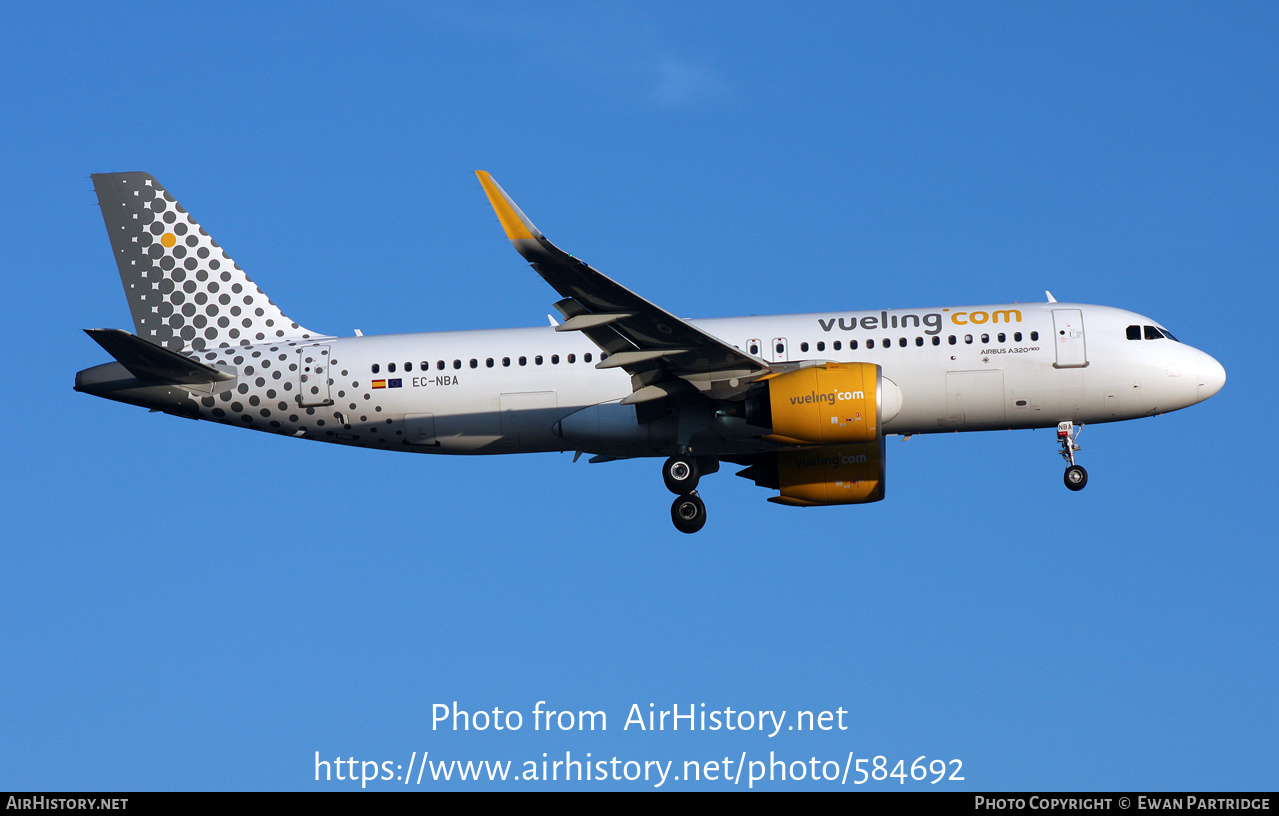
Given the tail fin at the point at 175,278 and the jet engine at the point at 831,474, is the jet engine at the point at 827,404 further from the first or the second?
the tail fin at the point at 175,278

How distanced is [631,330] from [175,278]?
13.7 m

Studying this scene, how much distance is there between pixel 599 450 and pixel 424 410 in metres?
4.42

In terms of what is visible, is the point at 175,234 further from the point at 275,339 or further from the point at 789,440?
the point at 789,440

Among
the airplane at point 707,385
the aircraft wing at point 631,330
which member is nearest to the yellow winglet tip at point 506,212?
the aircraft wing at point 631,330

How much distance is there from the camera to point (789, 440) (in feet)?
95.2

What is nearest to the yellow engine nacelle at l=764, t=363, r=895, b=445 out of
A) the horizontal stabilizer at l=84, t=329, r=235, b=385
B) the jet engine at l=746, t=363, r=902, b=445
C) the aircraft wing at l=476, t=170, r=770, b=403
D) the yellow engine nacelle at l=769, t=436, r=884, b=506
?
the jet engine at l=746, t=363, r=902, b=445

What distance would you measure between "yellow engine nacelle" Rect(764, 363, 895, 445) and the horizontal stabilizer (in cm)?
1387

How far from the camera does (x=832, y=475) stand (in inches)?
1286

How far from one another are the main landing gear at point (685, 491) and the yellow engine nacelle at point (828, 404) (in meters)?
2.84

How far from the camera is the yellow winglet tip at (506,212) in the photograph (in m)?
24.4

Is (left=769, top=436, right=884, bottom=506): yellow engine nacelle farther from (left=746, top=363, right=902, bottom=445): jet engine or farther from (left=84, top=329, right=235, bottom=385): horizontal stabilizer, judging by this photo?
(left=84, top=329, right=235, bottom=385): horizontal stabilizer

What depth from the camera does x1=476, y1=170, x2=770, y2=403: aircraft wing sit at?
81.8 ft
